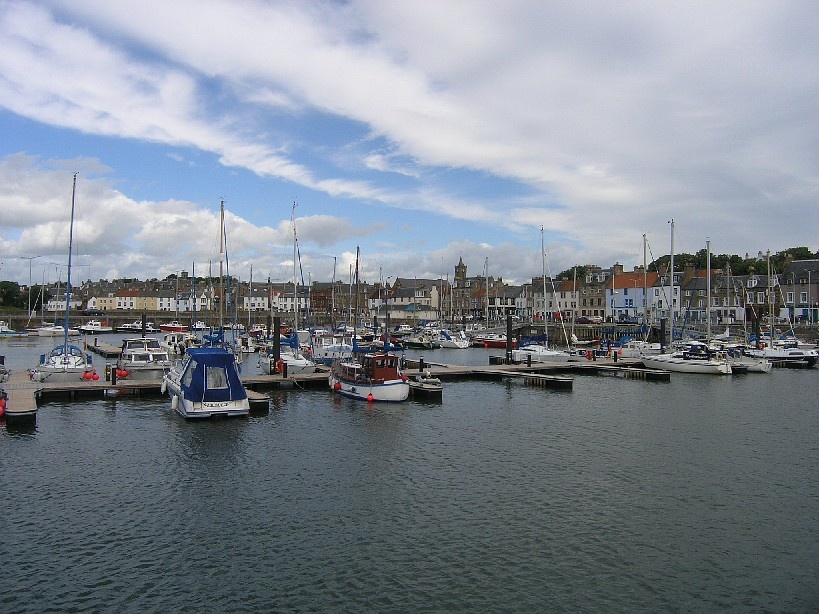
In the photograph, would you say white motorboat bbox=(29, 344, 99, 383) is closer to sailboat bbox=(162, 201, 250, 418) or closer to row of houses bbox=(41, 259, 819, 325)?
sailboat bbox=(162, 201, 250, 418)

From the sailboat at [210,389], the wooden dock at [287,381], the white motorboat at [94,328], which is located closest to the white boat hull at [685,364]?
the wooden dock at [287,381]

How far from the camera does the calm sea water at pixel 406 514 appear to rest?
16.7 meters

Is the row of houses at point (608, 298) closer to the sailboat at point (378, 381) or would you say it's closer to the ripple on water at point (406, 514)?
the sailboat at point (378, 381)

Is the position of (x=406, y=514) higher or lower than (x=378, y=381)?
lower

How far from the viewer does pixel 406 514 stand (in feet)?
72.6

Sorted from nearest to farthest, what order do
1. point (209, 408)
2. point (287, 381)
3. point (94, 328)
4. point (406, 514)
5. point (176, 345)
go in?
point (406, 514), point (209, 408), point (287, 381), point (176, 345), point (94, 328)

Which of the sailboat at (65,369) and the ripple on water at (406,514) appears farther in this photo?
the sailboat at (65,369)

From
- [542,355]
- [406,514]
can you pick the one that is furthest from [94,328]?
[406,514]

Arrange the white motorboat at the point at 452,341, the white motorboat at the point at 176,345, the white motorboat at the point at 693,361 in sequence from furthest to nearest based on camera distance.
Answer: the white motorboat at the point at 452,341, the white motorboat at the point at 176,345, the white motorboat at the point at 693,361

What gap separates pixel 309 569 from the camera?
1788 cm

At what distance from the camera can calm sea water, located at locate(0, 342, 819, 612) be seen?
54.6 feet

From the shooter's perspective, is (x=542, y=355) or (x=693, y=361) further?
(x=542, y=355)

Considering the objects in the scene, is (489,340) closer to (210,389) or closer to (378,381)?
(378,381)

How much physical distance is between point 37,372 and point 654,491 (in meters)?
43.9
